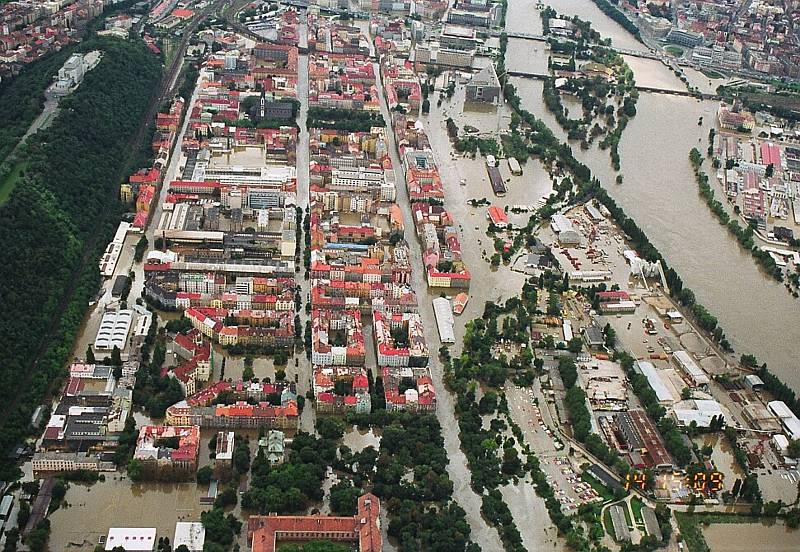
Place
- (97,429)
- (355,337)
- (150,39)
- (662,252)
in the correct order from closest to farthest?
(97,429), (355,337), (662,252), (150,39)

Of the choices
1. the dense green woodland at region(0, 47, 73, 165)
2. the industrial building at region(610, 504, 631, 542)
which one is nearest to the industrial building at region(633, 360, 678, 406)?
the industrial building at region(610, 504, 631, 542)

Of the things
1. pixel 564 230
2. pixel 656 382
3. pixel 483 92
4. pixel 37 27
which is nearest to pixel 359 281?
pixel 564 230

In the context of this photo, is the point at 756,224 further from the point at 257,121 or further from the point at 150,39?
the point at 150,39

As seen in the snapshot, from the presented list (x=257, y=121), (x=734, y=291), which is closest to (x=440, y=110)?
(x=257, y=121)

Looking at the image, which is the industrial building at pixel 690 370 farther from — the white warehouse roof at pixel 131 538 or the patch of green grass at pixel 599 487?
the white warehouse roof at pixel 131 538

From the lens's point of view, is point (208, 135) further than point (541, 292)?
Yes

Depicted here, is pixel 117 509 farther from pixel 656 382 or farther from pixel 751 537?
pixel 656 382
